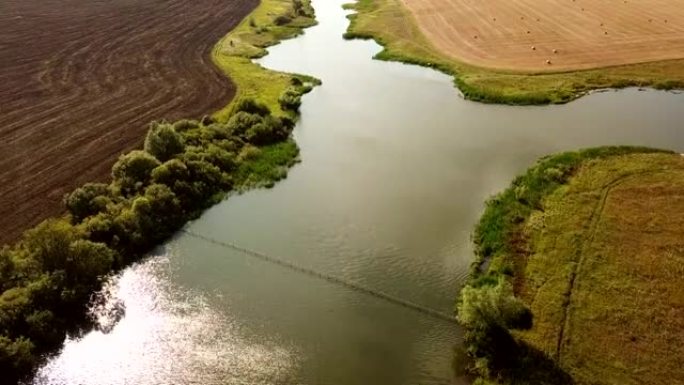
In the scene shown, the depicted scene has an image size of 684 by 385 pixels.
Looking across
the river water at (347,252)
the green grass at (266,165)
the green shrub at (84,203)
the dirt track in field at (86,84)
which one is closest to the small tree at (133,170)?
the dirt track in field at (86,84)

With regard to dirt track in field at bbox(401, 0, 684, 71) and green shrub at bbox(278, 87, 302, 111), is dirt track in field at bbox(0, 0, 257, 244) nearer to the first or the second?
green shrub at bbox(278, 87, 302, 111)

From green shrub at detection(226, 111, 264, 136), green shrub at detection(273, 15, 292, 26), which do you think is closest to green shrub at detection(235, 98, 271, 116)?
green shrub at detection(226, 111, 264, 136)

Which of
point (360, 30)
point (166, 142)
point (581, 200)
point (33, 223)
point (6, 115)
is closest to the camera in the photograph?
point (33, 223)

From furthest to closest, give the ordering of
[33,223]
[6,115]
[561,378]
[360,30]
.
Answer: [360,30], [6,115], [33,223], [561,378]

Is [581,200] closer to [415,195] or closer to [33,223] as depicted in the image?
[415,195]

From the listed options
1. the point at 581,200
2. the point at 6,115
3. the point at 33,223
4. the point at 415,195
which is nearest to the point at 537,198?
the point at 581,200
